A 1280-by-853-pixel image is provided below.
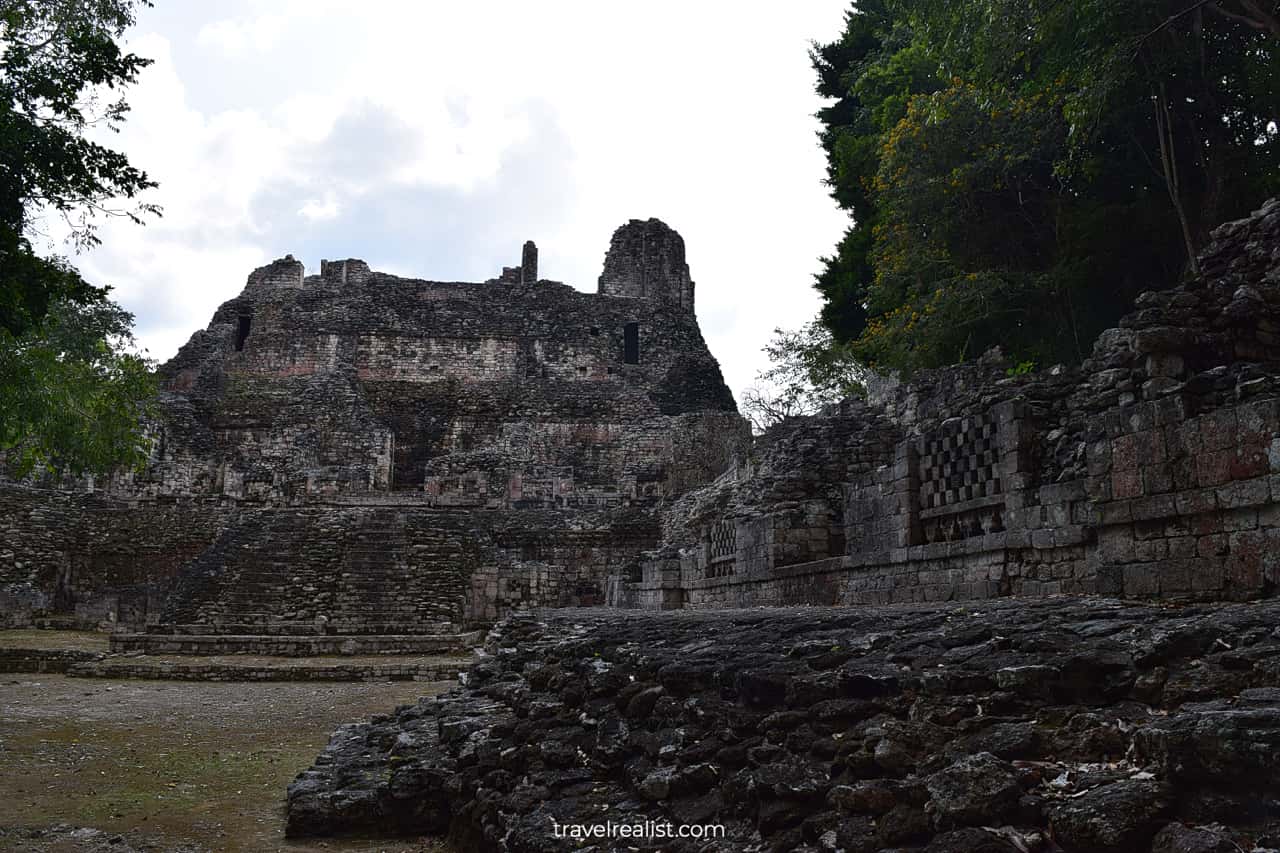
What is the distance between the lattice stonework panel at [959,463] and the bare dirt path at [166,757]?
5.17m

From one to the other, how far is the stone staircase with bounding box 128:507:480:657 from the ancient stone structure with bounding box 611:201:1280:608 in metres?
7.74

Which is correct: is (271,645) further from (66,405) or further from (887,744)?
(887,744)

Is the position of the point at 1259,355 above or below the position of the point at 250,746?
above

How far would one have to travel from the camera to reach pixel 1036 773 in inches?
100

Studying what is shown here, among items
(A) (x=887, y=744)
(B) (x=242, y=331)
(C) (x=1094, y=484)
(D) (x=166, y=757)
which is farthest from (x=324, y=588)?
(B) (x=242, y=331)

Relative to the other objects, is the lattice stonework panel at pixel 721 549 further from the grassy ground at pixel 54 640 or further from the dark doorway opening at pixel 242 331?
the dark doorway opening at pixel 242 331

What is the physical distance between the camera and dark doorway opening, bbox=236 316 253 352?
1394 inches

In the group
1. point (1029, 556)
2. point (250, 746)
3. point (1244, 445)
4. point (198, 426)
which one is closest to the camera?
point (1244, 445)

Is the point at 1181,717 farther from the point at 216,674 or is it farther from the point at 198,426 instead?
the point at 198,426

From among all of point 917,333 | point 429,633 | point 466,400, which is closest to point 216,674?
point 429,633

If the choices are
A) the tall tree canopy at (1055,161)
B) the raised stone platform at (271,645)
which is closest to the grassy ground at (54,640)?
the raised stone platform at (271,645)

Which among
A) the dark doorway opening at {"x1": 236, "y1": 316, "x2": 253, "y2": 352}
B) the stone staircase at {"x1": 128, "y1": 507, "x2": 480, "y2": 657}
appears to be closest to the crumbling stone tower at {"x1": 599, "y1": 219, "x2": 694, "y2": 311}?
the dark doorway opening at {"x1": 236, "y1": 316, "x2": 253, "y2": 352}

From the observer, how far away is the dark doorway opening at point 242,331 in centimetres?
3541

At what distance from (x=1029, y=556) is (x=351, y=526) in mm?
17503
